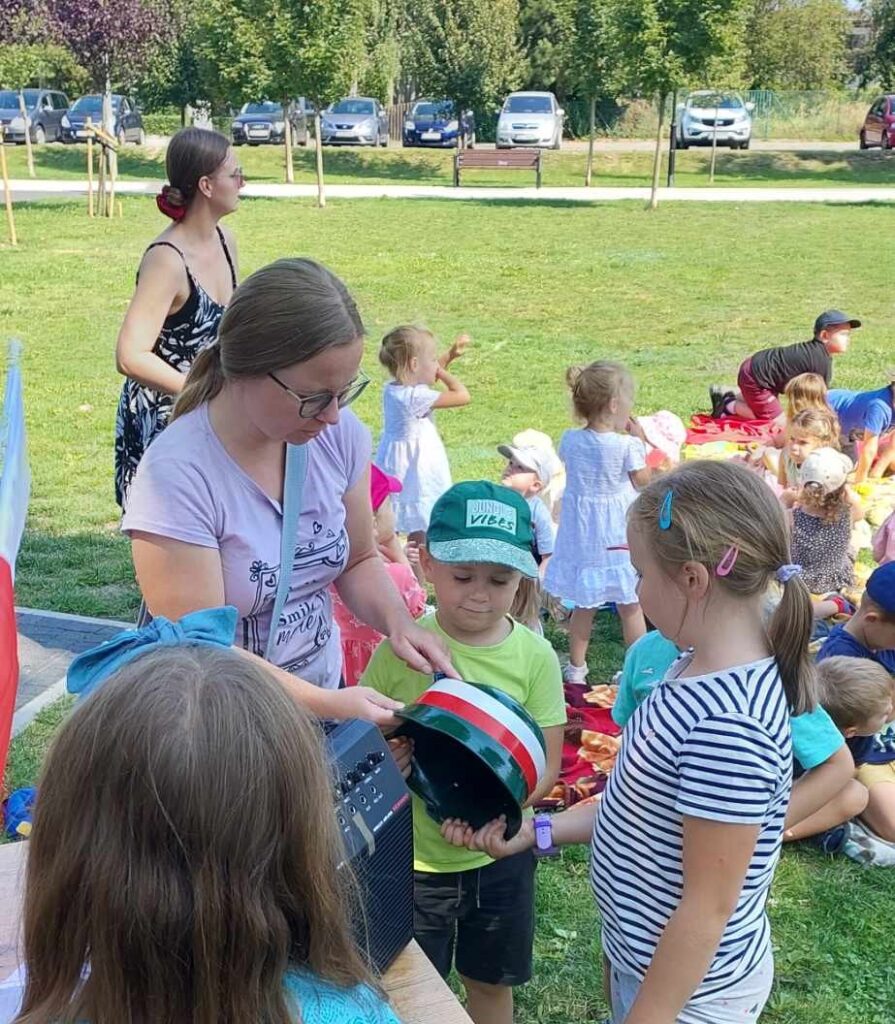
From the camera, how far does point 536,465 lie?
18.6ft

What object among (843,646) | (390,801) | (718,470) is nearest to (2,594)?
(390,801)

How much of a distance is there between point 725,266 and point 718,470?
48.5 ft

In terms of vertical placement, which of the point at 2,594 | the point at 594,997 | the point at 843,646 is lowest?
the point at 594,997

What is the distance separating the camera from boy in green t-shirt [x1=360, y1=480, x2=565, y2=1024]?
2.45m

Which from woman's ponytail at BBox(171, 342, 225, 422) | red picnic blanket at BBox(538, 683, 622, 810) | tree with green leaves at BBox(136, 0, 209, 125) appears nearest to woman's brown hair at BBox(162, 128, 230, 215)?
woman's ponytail at BBox(171, 342, 225, 422)

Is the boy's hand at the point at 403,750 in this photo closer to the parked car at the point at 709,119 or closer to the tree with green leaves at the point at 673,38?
the tree with green leaves at the point at 673,38

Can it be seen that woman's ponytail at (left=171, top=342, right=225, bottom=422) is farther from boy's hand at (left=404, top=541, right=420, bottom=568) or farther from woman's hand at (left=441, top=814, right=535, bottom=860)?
boy's hand at (left=404, top=541, right=420, bottom=568)

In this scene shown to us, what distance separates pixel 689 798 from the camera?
1814 millimetres

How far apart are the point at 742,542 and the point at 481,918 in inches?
44.9

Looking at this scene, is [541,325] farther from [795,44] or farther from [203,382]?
[795,44]

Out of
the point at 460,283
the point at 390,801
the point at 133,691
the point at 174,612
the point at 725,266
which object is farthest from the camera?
the point at 725,266

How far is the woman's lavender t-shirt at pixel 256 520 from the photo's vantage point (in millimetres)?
2160

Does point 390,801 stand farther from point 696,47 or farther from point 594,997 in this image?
point 696,47

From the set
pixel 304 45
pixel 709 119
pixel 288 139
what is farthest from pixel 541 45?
pixel 304 45
